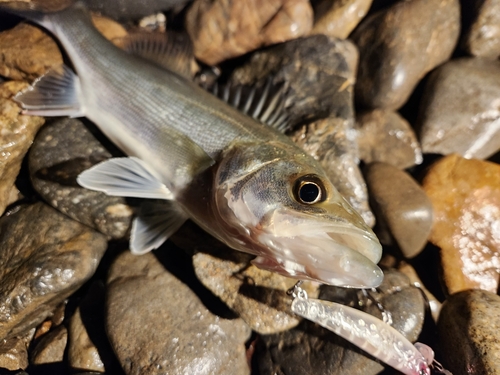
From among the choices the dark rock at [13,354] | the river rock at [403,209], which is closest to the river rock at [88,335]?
the dark rock at [13,354]

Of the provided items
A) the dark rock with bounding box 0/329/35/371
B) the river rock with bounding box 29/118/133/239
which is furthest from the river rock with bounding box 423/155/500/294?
the dark rock with bounding box 0/329/35/371

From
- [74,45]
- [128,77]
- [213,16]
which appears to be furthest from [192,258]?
[213,16]

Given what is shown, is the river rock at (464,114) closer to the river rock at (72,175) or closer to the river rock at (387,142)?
the river rock at (387,142)

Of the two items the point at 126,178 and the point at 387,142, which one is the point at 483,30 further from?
the point at 126,178

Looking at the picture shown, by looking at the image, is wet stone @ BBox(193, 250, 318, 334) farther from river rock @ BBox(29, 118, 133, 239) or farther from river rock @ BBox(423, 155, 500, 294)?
river rock @ BBox(423, 155, 500, 294)

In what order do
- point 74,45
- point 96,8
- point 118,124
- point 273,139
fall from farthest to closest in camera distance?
point 96,8, point 74,45, point 118,124, point 273,139

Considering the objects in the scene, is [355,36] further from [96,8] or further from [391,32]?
[96,8]
